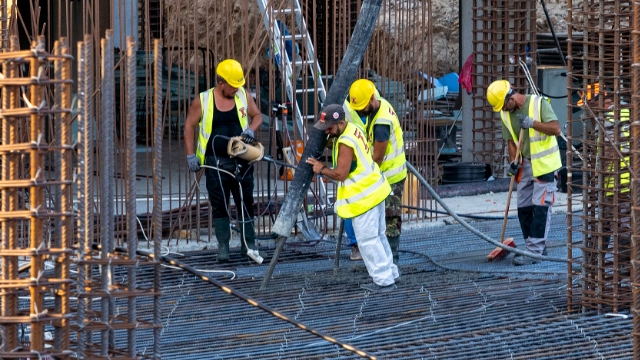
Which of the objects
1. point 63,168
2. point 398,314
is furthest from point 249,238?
point 63,168

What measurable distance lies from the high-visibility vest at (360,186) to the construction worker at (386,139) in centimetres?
52

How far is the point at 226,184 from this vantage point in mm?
9531

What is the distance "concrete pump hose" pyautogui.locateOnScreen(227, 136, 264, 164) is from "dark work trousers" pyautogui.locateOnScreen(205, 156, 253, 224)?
16 cm

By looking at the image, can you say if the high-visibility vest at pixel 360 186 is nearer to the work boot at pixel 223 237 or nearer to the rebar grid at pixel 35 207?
the work boot at pixel 223 237

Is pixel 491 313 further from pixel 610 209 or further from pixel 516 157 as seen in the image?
pixel 516 157

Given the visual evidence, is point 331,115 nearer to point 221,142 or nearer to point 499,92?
point 221,142

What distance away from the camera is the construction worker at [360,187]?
26.5 feet

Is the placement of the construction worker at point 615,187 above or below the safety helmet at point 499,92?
below

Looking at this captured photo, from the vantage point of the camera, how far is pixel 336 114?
26.2 ft

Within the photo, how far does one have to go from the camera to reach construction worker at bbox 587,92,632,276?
724 cm

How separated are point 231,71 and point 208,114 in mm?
478

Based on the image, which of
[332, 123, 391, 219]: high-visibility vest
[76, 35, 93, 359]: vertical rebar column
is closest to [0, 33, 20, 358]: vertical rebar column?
[76, 35, 93, 359]: vertical rebar column

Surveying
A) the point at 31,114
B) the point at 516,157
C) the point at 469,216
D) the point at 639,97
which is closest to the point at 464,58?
the point at 469,216

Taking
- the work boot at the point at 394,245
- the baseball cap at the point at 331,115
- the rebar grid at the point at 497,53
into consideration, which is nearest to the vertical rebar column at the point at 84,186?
the baseball cap at the point at 331,115
